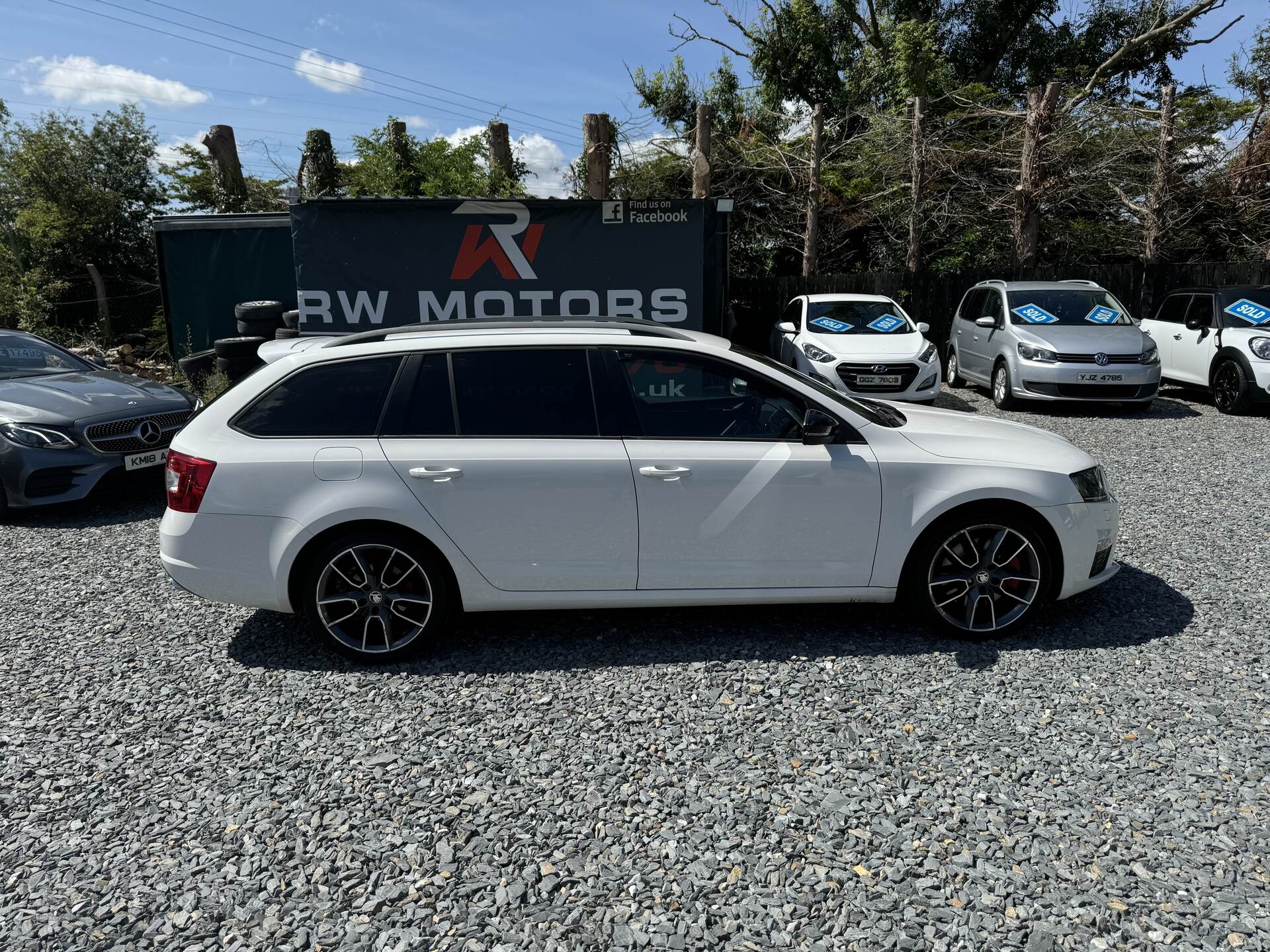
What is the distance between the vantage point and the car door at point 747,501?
4125 millimetres

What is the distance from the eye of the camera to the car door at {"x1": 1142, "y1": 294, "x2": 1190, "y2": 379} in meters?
13.0

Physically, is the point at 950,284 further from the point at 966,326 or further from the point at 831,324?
the point at 831,324

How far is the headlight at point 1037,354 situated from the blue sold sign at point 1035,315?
814 millimetres

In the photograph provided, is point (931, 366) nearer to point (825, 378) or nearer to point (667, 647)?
point (825, 378)

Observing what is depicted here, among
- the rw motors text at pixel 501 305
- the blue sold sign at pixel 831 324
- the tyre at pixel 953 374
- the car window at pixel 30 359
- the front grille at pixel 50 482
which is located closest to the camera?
the front grille at pixel 50 482

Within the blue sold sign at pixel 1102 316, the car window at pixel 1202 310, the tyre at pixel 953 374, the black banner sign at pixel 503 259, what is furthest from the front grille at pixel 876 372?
the car window at pixel 1202 310

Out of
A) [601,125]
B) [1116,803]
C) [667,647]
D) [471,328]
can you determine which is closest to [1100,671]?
[1116,803]

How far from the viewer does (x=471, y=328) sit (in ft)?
15.2

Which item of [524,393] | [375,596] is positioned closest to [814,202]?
[524,393]

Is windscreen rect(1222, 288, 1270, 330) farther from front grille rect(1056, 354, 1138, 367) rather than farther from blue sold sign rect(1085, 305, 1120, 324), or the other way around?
front grille rect(1056, 354, 1138, 367)

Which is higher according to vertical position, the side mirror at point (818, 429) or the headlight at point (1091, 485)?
the side mirror at point (818, 429)

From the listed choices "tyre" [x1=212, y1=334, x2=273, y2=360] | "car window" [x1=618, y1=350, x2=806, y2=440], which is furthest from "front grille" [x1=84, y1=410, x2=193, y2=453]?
"car window" [x1=618, y1=350, x2=806, y2=440]

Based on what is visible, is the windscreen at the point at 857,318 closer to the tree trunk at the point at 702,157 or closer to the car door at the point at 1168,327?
the tree trunk at the point at 702,157

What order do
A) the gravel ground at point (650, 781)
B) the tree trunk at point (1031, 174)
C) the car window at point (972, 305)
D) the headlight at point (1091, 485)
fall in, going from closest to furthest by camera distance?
the gravel ground at point (650, 781) < the headlight at point (1091, 485) < the car window at point (972, 305) < the tree trunk at point (1031, 174)
